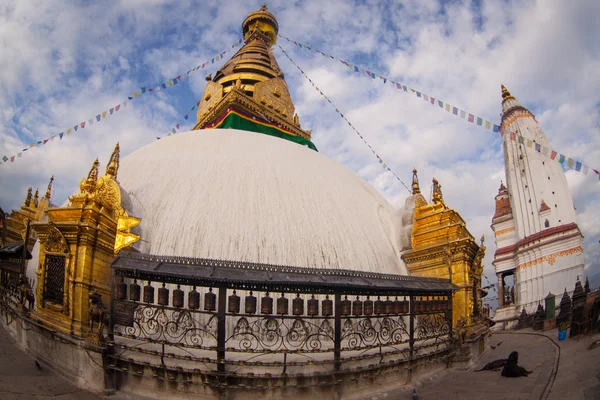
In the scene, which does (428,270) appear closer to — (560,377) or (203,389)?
(560,377)

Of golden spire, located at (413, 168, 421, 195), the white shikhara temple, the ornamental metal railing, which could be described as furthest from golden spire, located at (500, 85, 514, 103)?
the ornamental metal railing

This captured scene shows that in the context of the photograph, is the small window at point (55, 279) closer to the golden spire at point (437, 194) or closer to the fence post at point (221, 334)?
the fence post at point (221, 334)

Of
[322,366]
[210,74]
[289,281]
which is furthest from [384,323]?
[210,74]

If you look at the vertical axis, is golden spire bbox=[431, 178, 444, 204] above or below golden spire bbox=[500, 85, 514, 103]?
below

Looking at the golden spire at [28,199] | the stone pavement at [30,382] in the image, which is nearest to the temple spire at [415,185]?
the stone pavement at [30,382]

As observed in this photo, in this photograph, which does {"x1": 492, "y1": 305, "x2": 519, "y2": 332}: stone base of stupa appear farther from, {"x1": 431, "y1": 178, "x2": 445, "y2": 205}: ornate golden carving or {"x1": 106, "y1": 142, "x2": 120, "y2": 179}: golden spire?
{"x1": 106, "y1": 142, "x2": 120, "y2": 179}: golden spire

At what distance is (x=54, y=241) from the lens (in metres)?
5.12

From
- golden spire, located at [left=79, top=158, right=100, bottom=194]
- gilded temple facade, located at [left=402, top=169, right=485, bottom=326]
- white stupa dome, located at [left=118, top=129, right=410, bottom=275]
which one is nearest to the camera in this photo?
golden spire, located at [left=79, top=158, right=100, bottom=194]

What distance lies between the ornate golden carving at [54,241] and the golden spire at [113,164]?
148cm

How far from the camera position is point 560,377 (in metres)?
5.61

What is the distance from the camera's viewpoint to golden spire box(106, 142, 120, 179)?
20.5ft

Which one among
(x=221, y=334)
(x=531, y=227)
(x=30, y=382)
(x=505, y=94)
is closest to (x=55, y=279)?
(x=30, y=382)

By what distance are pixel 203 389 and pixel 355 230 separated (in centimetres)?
404

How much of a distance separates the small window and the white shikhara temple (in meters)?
22.2
